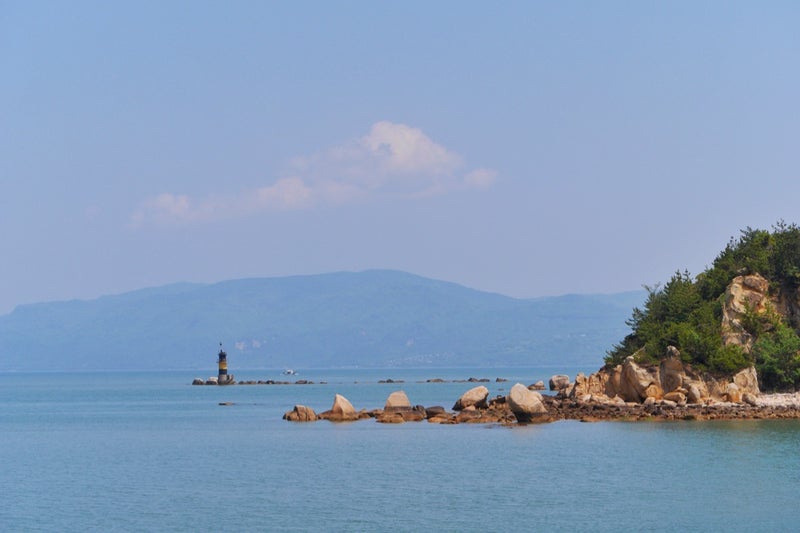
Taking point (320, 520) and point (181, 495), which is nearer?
point (320, 520)

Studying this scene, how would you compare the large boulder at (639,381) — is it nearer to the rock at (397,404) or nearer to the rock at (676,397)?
the rock at (676,397)

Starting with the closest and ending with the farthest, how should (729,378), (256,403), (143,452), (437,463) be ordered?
(437,463)
(143,452)
(729,378)
(256,403)

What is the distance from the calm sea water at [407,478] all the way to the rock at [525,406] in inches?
91.5

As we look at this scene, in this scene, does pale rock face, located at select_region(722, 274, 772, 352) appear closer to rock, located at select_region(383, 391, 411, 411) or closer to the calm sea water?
the calm sea water

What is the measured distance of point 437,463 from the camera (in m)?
52.3

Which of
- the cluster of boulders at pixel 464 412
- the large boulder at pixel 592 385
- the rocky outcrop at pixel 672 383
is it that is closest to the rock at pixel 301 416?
the cluster of boulders at pixel 464 412

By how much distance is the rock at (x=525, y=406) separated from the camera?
70625mm

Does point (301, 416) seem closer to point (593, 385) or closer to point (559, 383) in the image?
point (593, 385)

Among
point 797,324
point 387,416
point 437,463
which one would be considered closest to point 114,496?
point 437,463

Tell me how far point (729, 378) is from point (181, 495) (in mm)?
42778

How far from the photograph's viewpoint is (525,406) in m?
70.5

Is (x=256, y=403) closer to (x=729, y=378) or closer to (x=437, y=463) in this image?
(x=729, y=378)

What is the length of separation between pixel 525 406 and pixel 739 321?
1757 cm

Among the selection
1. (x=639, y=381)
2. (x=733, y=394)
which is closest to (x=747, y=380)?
(x=733, y=394)
